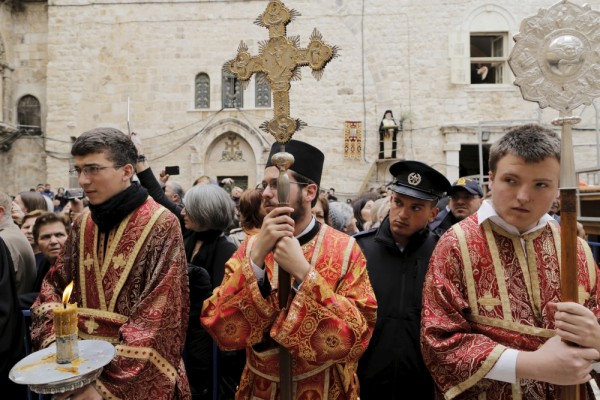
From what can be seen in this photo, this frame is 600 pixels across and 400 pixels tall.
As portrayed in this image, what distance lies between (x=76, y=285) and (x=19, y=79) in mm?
18091

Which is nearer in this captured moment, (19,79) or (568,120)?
(568,120)

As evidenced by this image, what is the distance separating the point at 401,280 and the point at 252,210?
148cm

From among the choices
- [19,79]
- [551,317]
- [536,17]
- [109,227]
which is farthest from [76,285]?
[19,79]

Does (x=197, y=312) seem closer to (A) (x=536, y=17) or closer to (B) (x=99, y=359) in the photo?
(B) (x=99, y=359)

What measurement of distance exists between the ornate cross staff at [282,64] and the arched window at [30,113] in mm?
17976

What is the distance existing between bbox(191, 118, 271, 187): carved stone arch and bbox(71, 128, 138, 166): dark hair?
13109 millimetres

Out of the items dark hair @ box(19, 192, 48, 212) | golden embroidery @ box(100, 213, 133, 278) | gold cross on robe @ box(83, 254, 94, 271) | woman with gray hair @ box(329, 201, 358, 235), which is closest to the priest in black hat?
golden embroidery @ box(100, 213, 133, 278)

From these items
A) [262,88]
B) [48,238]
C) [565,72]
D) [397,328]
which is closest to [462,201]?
[397,328]

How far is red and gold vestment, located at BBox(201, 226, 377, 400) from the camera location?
1.99 m

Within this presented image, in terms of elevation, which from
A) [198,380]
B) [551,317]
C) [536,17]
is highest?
[536,17]

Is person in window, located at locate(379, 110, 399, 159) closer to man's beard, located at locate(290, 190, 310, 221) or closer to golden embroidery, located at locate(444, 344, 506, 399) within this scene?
man's beard, located at locate(290, 190, 310, 221)

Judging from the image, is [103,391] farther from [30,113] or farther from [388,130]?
[30,113]

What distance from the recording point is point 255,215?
153 inches

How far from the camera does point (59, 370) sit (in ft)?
6.03
